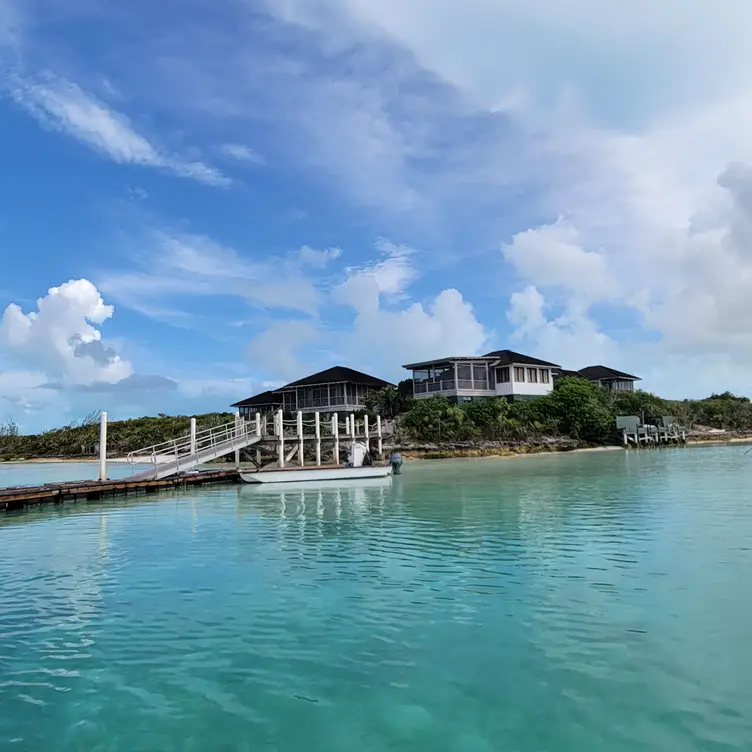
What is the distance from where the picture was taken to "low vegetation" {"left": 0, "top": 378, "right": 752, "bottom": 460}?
154 ft

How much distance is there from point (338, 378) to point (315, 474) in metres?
24.5

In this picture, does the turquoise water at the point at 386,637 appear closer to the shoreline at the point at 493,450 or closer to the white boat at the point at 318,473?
the white boat at the point at 318,473

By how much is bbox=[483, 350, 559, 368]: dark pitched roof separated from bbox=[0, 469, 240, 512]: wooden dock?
28675 millimetres

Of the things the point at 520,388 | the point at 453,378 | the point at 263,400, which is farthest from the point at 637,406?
the point at 263,400

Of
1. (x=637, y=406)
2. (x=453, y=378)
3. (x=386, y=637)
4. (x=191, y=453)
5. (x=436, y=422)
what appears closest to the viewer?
(x=386, y=637)

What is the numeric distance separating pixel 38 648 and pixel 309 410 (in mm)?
47083

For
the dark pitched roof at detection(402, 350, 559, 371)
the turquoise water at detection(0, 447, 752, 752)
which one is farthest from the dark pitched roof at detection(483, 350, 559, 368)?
the turquoise water at detection(0, 447, 752, 752)

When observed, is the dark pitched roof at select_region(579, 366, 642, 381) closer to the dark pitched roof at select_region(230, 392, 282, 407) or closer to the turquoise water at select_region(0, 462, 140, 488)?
the dark pitched roof at select_region(230, 392, 282, 407)

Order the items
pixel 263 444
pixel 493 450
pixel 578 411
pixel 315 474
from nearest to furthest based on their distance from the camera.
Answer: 1. pixel 315 474
2. pixel 263 444
3. pixel 493 450
4. pixel 578 411

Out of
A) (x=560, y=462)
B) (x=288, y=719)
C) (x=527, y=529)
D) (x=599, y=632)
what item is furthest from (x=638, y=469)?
(x=288, y=719)

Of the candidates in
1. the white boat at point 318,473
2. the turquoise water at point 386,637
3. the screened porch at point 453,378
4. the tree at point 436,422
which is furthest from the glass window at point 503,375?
the turquoise water at point 386,637

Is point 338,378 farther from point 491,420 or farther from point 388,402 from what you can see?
point 491,420

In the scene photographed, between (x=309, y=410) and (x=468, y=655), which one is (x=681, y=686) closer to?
(x=468, y=655)

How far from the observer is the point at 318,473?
2884 cm
